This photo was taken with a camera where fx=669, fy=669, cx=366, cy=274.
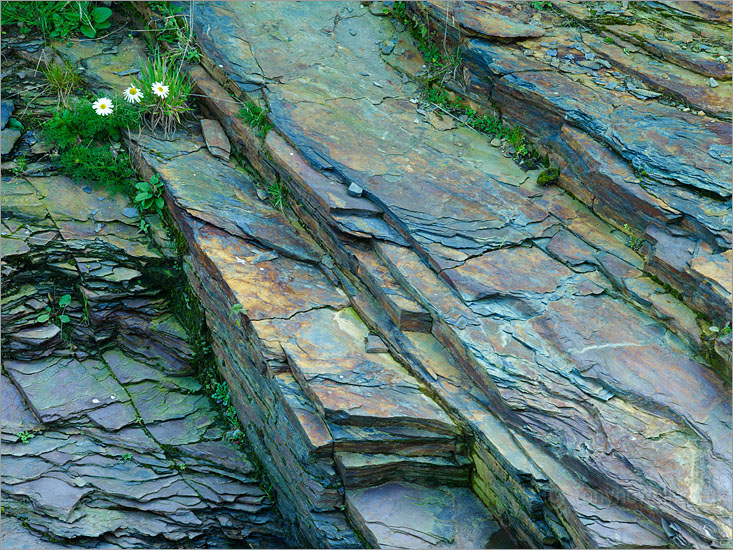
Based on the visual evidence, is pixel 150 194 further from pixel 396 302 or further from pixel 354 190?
pixel 396 302

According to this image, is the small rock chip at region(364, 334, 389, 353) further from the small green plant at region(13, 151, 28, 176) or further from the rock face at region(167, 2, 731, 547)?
the small green plant at region(13, 151, 28, 176)

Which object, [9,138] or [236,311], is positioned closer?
[236,311]

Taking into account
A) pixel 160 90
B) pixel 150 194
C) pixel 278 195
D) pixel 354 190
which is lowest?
pixel 150 194

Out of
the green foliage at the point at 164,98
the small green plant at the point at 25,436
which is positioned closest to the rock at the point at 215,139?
the green foliage at the point at 164,98

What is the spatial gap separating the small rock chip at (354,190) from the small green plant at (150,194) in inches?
53.2

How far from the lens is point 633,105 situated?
169 inches

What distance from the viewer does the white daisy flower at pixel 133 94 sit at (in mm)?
4695

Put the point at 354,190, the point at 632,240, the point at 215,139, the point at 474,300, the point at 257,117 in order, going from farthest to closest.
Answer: the point at 215,139
the point at 257,117
the point at 354,190
the point at 632,240
the point at 474,300

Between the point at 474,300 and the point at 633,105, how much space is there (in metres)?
1.79

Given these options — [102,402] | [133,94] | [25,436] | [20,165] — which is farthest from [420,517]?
[20,165]

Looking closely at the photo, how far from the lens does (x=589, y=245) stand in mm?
3904

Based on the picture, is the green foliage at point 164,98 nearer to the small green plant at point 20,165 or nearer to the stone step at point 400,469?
the small green plant at point 20,165

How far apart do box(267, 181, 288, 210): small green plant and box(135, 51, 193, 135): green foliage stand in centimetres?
96

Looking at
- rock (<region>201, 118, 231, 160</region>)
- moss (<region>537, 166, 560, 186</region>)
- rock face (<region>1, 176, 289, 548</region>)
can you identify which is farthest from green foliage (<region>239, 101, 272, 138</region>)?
moss (<region>537, 166, 560, 186</region>)
